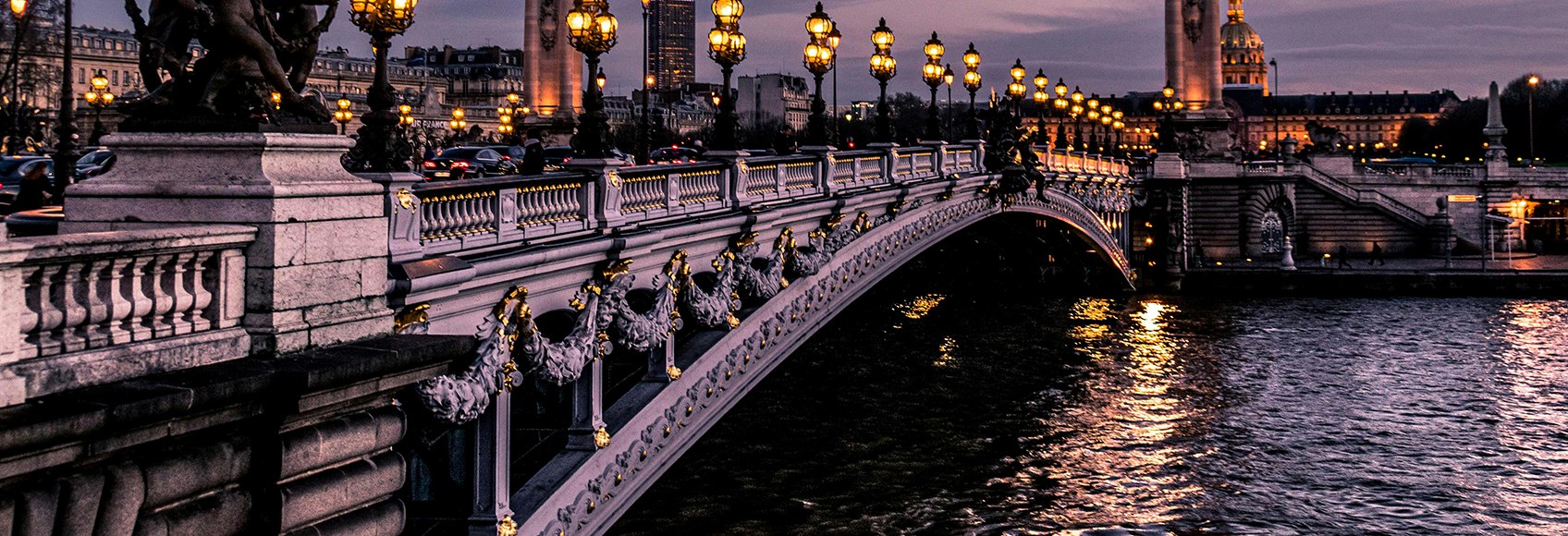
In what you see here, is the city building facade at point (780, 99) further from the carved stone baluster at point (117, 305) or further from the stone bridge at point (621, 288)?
the carved stone baluster at point (117, 305)

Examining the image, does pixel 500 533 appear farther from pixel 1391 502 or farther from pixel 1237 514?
pixel 1391 502

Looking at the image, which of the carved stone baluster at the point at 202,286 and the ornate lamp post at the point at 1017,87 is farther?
the ornate lamp post at the point at 1017,87

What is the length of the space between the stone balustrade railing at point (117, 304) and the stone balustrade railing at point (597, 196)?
8.62ft

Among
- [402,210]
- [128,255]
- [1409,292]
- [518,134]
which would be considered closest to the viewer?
[128,255]

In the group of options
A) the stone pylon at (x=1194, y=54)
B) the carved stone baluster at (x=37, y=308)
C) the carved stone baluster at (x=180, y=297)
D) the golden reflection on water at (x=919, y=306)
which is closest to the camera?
→ the carved stone baluster at (x=37, y=308)

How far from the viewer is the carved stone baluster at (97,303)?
861 cm

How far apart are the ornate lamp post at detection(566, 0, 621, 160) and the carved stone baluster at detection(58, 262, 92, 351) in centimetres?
909

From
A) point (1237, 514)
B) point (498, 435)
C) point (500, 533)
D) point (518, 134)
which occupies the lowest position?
point (1237, 514)

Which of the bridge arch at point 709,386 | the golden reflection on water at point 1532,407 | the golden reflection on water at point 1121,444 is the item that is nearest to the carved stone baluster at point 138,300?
the bridge arch at point 709,386

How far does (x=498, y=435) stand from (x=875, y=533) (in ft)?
36.4

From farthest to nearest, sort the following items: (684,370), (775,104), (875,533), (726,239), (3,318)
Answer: (775,104)
(875,533)
(726,239)
(684,370)
(3,318)

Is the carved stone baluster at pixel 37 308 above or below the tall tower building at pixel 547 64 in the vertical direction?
below

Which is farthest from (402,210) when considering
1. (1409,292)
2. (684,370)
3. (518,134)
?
(1409,292)

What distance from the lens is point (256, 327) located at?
32.4 feet
